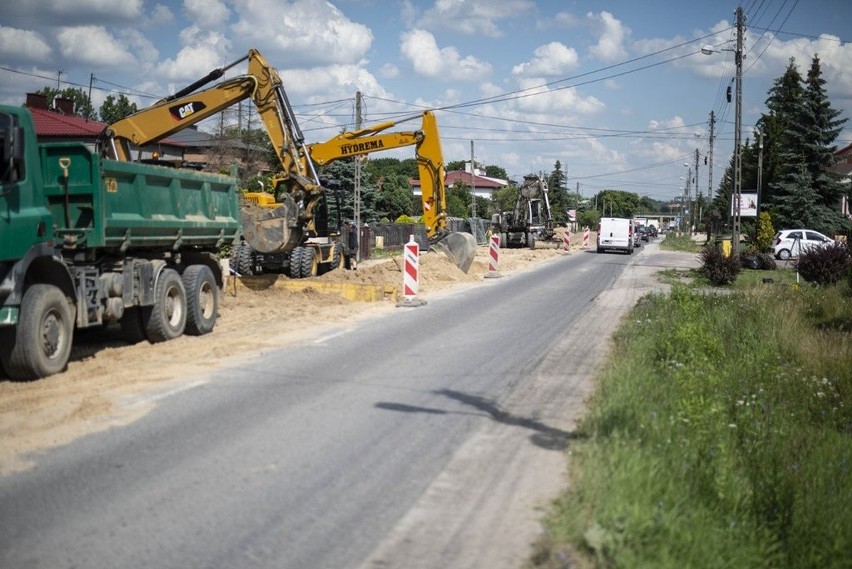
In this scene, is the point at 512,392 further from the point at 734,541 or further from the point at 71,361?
the point at 71,361

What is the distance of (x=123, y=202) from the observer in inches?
456

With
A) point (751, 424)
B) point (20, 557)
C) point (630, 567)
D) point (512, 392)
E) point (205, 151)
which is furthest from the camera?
point (205, 151)

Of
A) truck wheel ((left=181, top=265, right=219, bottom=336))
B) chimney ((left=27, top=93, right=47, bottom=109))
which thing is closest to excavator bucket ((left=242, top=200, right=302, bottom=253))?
truck wheel ((left=181, top=265, right=219, bottom=336))

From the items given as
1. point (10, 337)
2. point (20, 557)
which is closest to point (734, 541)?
point (20, 557)

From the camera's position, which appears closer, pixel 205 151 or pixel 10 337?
pixel 10 337

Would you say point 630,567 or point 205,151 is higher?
point 205,151

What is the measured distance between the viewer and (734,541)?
5023 millimetres

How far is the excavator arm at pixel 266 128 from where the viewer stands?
56.4ft

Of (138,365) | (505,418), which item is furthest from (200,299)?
(505,418)

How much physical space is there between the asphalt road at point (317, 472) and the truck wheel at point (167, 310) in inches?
92.2

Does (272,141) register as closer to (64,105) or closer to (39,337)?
(39,337)

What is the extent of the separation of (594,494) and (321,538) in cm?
169

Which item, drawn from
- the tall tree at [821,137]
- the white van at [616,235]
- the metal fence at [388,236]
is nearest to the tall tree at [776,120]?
the tall tree at [821,137]

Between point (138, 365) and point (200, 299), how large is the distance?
133 inches
